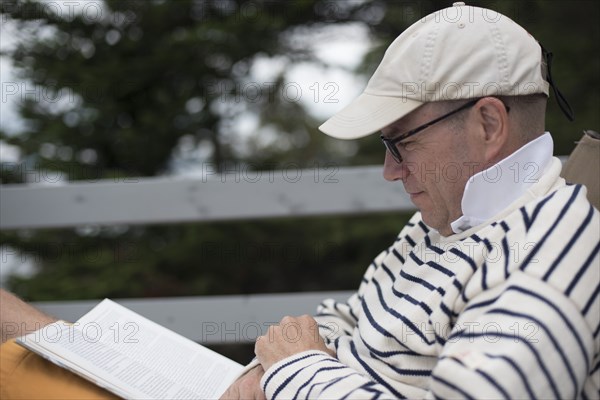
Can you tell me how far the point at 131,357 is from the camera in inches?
54.3

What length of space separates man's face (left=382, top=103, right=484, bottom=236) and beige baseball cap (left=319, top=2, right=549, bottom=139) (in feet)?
0.14

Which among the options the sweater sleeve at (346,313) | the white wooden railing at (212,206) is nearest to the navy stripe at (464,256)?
the sweater sleeve at (346,313)

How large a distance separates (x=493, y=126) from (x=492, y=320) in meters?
0.39

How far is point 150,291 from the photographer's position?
4078 millimetres

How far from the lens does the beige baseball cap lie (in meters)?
1.20

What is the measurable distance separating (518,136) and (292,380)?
0.59 metres

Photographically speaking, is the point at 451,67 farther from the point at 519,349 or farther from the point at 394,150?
the point at 519,349

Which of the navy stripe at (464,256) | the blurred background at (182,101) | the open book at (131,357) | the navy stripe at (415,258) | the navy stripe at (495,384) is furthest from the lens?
the blurred background at (182,101)

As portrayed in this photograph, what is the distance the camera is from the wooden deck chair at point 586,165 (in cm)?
152

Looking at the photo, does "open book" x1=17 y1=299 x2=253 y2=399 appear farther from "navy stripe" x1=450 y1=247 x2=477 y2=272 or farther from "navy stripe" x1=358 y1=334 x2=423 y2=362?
"navy stripe" x1=450 y1=247 x2=477 y2=272

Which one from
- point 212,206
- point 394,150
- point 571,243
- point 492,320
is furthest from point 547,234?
point 212,206

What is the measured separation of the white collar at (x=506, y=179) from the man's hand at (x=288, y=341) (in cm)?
39

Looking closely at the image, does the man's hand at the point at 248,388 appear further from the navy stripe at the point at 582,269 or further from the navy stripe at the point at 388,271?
the navy stripe at the point at 582,269

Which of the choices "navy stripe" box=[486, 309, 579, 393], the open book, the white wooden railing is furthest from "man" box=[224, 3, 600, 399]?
the white wooden railing
